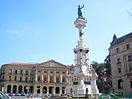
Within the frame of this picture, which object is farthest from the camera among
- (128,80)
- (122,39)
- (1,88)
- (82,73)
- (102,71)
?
(1,88)

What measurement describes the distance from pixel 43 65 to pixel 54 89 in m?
11.3

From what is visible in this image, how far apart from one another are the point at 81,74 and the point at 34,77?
64.2m

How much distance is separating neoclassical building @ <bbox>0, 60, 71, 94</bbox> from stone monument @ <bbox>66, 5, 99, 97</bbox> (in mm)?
58622

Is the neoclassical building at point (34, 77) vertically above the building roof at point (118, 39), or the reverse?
the building roof at point (118, 39)

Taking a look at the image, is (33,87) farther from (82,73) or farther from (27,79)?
(82,73)

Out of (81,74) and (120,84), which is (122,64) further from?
(81,74)

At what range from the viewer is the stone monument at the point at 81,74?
35.6 metres

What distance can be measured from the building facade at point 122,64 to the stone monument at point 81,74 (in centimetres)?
1809

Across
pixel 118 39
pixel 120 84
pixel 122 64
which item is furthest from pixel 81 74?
pixel 118 39

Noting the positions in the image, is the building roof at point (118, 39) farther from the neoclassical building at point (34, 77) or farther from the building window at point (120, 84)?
the neoclassical building at point (34, 77)

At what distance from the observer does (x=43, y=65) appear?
3875 inches

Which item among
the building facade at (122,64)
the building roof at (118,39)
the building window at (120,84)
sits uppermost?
the building roof at (118,39)

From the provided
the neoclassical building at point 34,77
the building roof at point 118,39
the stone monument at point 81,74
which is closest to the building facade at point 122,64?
the building roof at point 118,39

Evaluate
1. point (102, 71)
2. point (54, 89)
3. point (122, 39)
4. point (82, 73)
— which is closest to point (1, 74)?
A: point (54, 89)
